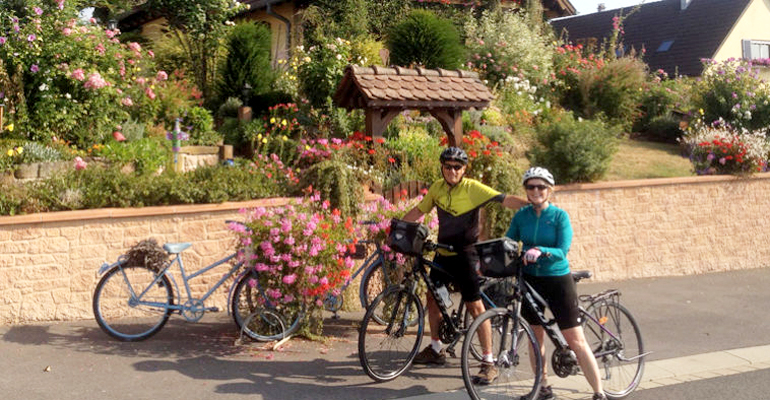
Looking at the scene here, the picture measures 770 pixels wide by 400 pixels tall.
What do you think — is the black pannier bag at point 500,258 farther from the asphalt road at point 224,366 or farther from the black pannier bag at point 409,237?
the asphalt road at point 224,366

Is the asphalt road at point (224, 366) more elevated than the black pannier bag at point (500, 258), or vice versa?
the black pannier bag at point (500, 258)

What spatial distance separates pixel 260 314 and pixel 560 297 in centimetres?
270

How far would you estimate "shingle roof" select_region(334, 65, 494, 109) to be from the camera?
389 inches

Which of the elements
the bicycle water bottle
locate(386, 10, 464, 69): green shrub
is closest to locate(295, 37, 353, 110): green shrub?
locate(386, 10, 464, 69): green shrub

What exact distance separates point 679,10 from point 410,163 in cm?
2565

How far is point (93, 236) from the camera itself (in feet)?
25.1

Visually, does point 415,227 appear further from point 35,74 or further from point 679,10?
point 679,10

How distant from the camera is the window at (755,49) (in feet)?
95.5

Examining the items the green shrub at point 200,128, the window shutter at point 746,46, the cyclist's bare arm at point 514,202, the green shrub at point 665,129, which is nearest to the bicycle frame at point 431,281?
the cyclist's bare arm at point 514,202

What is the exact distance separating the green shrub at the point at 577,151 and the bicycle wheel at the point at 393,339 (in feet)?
16.9

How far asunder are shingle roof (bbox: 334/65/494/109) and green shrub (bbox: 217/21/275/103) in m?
4.90

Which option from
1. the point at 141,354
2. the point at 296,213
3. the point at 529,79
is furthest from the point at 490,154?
the point at 529,79

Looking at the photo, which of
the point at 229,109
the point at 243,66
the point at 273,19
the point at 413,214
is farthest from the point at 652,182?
the point at 273,19

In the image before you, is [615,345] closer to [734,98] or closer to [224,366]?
[224,366]
